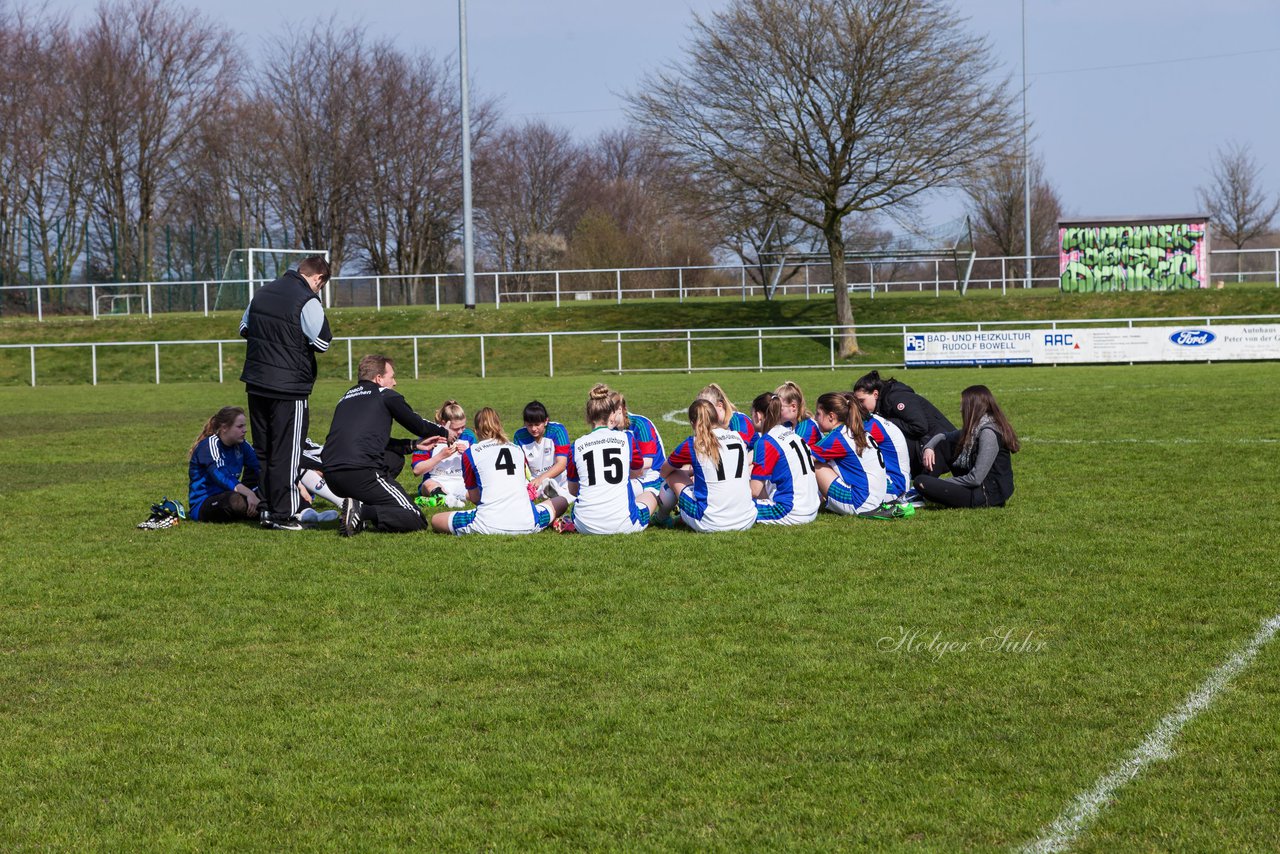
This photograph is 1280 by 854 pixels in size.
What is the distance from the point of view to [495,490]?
8977mm

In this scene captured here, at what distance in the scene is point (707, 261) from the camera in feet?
196

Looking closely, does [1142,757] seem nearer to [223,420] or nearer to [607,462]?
[607,462]

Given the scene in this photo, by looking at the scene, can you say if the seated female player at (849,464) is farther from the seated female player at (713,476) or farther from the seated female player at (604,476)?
the seated female player at (604,476)

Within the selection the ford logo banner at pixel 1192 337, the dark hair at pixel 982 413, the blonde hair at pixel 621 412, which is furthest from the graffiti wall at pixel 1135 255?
the blonde hair at pixel 621 412

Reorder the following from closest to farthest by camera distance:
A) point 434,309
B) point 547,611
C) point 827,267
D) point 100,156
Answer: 1. point 547,611
2. point 434,309
3. point 827,267
4. point 100,156

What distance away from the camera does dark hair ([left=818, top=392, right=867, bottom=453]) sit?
9406 mm

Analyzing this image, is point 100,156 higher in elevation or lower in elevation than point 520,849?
higher

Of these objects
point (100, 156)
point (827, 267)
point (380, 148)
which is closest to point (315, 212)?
point (380, 148)

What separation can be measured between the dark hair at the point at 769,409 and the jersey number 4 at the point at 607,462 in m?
1.39

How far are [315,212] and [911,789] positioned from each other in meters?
57.3

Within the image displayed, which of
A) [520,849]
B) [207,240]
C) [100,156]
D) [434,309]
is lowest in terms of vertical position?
[520,849]

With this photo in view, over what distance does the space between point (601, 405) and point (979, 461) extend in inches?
116

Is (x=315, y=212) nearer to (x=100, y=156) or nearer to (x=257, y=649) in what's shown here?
(x=100, y=156)

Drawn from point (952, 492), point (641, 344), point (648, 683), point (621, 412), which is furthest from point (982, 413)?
point (641, 344)
